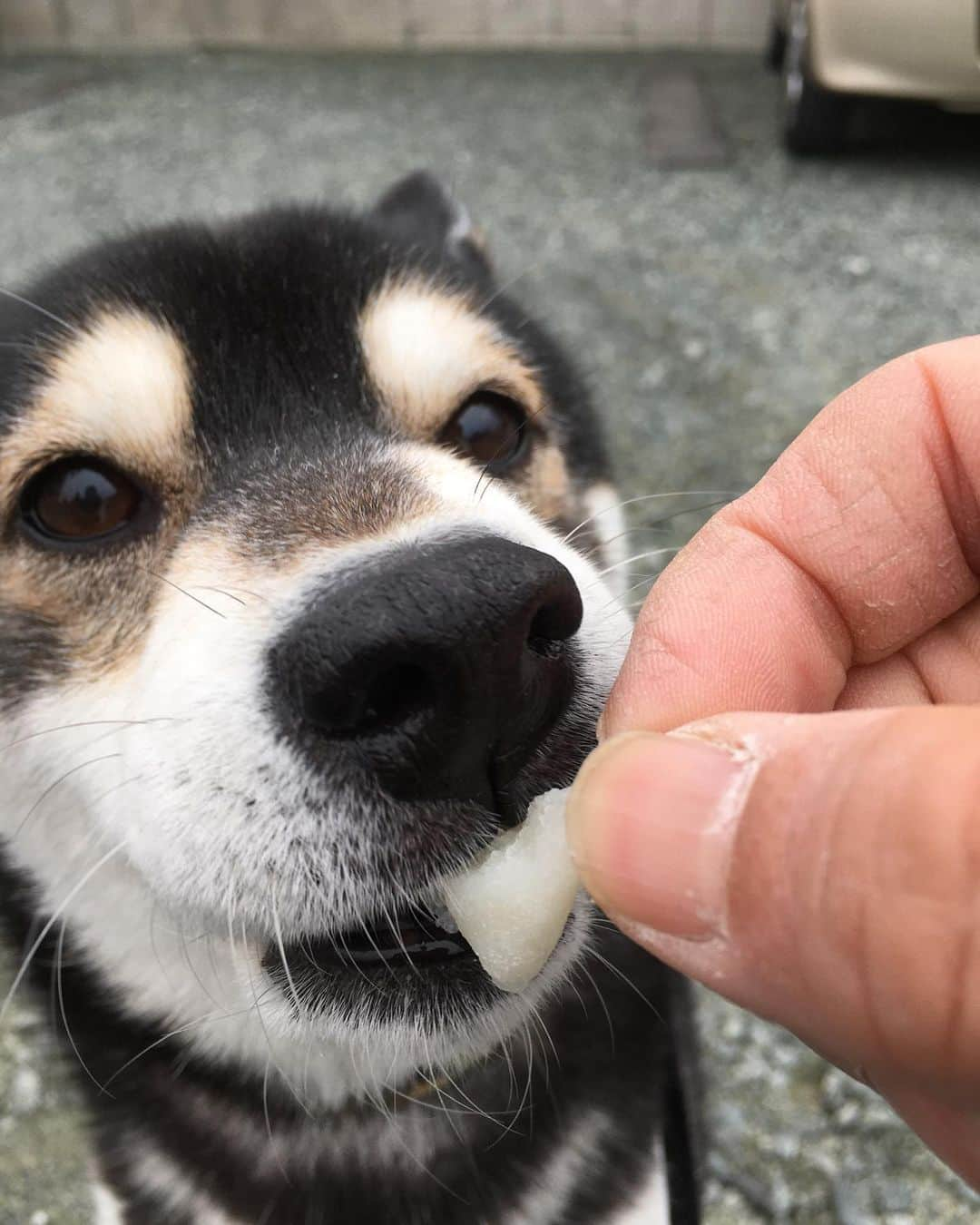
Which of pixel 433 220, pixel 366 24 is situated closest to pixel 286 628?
Answer: pixel 433 220

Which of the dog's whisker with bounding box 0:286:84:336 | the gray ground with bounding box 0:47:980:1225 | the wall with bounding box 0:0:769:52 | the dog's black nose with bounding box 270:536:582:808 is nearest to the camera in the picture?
the dog's black nose with bounding box 270:536:582:808

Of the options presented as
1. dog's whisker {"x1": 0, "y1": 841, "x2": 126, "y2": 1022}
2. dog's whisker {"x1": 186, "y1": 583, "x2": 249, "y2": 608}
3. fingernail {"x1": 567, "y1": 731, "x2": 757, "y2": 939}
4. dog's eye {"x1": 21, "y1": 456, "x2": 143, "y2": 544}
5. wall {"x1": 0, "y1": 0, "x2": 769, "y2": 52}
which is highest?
fingernail {"x1": 567, "y1": 731, "x2": 757, "y2": 939}

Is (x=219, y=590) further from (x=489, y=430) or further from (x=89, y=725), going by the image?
(x=489, y=430)

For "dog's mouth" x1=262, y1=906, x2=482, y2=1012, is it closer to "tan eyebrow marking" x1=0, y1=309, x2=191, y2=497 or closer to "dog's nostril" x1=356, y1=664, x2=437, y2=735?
"dog's nostril" x1=356, y1=664, x2=437, y2=735

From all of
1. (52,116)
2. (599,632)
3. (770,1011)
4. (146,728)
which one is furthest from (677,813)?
(52,116)

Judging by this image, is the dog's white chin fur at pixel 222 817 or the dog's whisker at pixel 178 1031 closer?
the dog's white chin fur at pixel 222 817

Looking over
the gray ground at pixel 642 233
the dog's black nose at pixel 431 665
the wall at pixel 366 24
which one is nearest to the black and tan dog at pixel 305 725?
the dog's black nose at pixel 431 665

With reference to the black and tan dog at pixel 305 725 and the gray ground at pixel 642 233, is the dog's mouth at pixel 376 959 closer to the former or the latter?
the black and tan dog at pixel 305 725

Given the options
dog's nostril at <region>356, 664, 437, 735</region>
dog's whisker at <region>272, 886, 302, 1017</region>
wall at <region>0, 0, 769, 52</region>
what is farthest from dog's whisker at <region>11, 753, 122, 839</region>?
wall at <region>0, 0, 769, 52</region>
